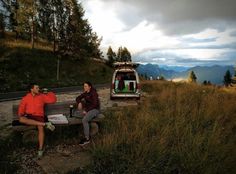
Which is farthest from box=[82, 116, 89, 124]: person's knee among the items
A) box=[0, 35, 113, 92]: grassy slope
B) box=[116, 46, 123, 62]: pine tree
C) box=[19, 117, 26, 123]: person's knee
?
box=[116, 46, 123, 62]: pine tree

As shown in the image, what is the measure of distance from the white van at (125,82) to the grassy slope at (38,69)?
1080cm

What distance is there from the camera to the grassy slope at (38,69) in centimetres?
2462

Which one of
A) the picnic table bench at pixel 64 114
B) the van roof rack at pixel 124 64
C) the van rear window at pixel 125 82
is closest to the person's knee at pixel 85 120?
the picnic table bench at pixel 64 114

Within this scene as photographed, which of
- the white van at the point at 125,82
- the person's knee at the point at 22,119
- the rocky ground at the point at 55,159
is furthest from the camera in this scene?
the white van at the point at 125,82

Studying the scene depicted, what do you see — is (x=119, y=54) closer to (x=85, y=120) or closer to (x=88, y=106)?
(x=88, y=106)

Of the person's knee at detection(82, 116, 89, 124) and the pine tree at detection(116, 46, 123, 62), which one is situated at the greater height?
the pine tree at detection(116, 46, 123, 62)

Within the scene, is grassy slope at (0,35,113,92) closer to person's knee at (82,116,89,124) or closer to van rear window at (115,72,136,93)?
van rear window at (115,72,136,93)

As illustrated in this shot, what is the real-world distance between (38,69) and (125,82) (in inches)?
770

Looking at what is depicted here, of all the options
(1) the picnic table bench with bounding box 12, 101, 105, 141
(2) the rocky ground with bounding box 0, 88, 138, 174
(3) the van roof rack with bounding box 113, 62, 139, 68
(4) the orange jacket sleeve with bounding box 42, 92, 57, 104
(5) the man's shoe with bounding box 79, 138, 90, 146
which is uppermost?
(3) the van roof rack with bounding box 113, 62, 139, 68

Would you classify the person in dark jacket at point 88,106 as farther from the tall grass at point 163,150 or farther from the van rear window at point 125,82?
the van rear window at point 125,82

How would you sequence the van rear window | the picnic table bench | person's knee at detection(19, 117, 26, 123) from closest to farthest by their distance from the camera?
person's knee at detection(19, 117, 26, 123) < the picnic table bench < the van rear window

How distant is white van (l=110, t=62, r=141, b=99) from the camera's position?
13688 millimetres

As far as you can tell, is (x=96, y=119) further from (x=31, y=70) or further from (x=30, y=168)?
(x=31, y=70)

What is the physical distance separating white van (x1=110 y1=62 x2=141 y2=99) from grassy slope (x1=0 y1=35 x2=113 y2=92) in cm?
1080
